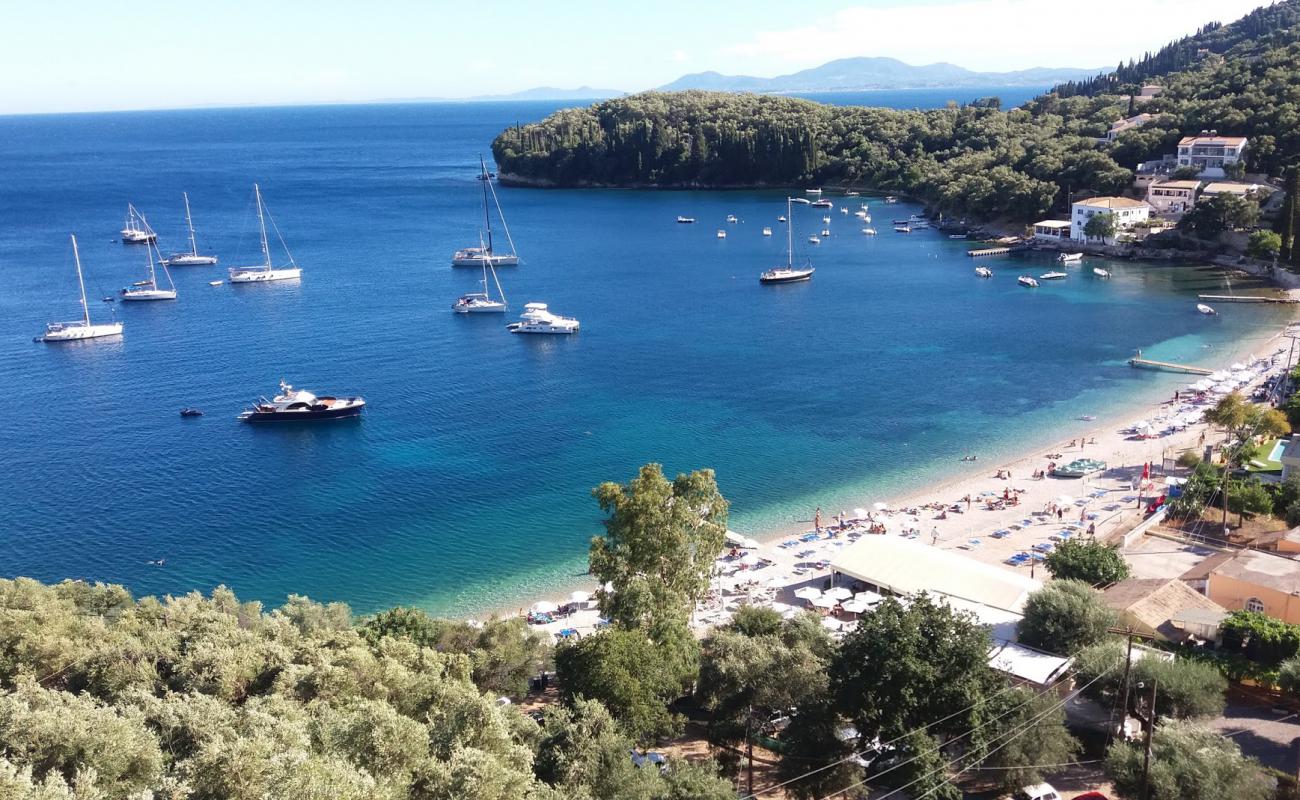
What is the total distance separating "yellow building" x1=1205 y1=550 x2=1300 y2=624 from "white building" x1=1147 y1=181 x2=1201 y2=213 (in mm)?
67685

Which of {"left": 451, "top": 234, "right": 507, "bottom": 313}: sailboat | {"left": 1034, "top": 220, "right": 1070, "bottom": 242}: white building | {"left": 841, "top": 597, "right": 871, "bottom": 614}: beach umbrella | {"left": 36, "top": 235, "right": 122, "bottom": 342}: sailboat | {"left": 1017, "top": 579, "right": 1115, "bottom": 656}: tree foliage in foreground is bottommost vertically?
{"left": 841, "top": 597, "right": 871, "bottom": 614}: beach umbrella

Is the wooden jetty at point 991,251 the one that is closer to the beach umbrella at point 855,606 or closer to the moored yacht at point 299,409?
the moored yacht at point 299,409

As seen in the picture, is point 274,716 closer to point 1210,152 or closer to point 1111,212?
point 1111,212

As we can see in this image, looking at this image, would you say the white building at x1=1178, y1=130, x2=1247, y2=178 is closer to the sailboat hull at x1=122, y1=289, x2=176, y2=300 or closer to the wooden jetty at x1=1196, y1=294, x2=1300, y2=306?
the wooden jetty at x1=1196, y1=294, x2=1300, y2=306

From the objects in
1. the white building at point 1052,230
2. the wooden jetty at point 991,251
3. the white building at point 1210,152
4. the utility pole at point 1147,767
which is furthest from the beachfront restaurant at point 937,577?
the white building at point 1210,152

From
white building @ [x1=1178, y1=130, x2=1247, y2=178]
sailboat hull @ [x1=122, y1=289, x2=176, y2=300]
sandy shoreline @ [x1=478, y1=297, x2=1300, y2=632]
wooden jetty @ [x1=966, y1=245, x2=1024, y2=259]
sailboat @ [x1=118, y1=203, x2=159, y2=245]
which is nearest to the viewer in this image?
sandy shoreline @ [x1=478, y1=297, x2=1300, y2=632]

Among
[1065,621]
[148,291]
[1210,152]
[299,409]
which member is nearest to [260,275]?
[148,291]

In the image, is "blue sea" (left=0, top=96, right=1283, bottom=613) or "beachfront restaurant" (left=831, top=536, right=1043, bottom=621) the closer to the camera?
"beachfront restaurant" (left=831, top=536, right=1043, bottom=621)

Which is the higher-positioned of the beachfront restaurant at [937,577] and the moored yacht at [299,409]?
the moored yacht at [299,409]

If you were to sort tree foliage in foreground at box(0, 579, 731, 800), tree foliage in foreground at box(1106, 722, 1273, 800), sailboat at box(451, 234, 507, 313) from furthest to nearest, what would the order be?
sailboat at box(451, 234, 507, 313), tree foliage in foreground at box(1106, 722, 1273, 800), tree foliage in foreground at box(0, 579, 731, 800)

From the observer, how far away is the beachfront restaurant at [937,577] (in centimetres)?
2438

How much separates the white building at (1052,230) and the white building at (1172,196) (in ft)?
24.7

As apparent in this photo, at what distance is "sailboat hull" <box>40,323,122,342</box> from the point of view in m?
61.1

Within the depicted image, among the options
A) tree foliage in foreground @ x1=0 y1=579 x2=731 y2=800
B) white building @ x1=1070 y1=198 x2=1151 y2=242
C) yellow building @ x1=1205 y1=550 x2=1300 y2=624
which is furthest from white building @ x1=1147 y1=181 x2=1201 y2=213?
tree foliage in foreground @ x1=0 y1=579 x2=731 y2=800
